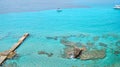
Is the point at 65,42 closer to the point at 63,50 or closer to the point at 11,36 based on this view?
the point at 63,50

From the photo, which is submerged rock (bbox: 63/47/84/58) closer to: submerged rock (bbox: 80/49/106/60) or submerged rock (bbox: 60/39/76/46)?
submerged rock (bbox: 80/49/106/60)

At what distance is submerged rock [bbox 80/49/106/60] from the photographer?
24.1 metres

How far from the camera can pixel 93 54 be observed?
25.0 metres

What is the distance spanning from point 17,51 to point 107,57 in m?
12.0

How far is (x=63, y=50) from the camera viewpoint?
2681 cm

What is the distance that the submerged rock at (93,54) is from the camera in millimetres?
24109

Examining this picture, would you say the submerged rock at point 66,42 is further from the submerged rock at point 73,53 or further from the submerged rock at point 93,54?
the submerged rock at point 93,54

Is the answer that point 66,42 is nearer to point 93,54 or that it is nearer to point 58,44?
point 58,44

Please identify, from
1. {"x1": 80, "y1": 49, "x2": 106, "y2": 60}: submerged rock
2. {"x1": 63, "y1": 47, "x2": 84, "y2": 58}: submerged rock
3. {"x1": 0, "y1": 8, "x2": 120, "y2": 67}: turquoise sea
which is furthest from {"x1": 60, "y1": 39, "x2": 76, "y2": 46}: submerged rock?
{"x1": 80, "y1": 49, "x2": 106, "y2": 60}: submerged rock

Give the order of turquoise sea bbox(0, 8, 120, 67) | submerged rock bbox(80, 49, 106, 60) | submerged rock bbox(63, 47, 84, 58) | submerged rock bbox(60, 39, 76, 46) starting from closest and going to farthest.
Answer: turquoise sea bbox(0, 8, 120, 67) < submerged rock bbox(80, 49, 106, 60) < submerged rock bbox(63, 47, 84, 58) < submerged rock bbox(60, 39, 76, 46)

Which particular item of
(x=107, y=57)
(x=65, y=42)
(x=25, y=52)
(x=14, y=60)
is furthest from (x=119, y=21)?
(x=14, y=60)

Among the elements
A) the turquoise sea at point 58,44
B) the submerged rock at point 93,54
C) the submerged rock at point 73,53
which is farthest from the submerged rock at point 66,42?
the submerged rock at point 93,54

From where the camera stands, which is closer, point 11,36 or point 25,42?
point 25,42

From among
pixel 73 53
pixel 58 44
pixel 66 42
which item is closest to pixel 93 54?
pixel 73 53
